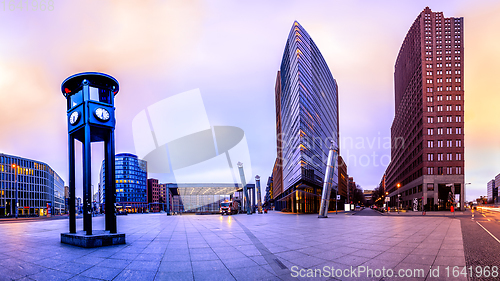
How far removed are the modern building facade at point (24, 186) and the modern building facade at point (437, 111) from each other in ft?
437

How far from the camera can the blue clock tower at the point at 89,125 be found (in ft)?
40.6

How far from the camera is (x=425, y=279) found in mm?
6871

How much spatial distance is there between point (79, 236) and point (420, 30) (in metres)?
113

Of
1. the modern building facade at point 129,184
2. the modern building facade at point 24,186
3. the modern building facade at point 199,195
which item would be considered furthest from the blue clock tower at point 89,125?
the modern building facade at point 129,184

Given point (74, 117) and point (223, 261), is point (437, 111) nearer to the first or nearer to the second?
point (223, 261)

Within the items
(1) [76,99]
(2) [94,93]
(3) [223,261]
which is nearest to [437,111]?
(3) [223,261]

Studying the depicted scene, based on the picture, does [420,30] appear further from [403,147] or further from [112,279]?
[112,279]

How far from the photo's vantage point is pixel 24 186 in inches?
4055

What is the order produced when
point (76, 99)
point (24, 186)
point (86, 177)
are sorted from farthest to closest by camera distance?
point (24, 186) → point (76, 99) → point (86, 177)

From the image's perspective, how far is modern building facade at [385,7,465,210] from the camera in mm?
81438

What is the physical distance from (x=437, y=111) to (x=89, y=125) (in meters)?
99.1

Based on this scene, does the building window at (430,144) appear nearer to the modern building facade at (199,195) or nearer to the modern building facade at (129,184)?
the modern building facade at (199,195)

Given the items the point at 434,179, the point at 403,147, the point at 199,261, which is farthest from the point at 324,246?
the point at 403,147

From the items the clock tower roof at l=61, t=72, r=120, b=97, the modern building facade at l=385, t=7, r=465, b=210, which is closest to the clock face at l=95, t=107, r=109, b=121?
the clock tower roof at l=61, t=72, r=120, b=97
